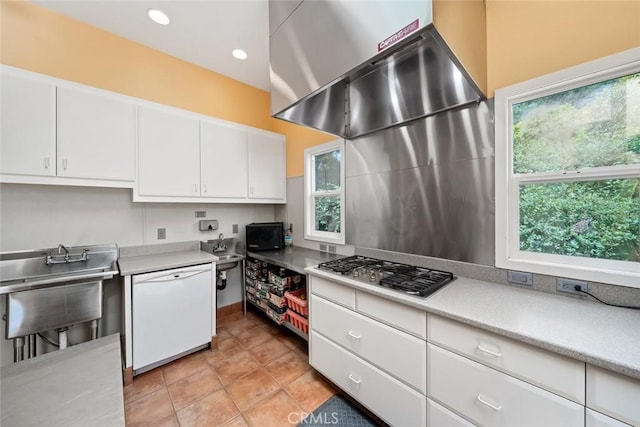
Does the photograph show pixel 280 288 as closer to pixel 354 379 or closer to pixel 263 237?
pixel 263 237

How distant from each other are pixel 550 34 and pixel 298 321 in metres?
2.57

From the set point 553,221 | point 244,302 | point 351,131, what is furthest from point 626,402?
point 244,302

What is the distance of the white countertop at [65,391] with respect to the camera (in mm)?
867

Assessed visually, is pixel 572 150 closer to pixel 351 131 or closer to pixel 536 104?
pixel 536 104

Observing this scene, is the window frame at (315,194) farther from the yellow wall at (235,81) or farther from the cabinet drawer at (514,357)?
the cabinet drawer at (514,357)

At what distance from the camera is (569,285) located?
1188 millimetres

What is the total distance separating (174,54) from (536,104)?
311 centimetres

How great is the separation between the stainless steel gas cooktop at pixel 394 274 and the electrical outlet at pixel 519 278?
11.8 inches

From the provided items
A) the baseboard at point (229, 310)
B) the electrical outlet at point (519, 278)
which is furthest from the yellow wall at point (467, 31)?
the baseboard at point (229, 310)

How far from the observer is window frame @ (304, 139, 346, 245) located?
2.40 m

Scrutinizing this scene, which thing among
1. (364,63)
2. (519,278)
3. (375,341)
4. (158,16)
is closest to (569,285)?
(519,278)

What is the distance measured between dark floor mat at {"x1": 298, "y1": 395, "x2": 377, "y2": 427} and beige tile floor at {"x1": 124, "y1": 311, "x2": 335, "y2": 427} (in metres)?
0.06

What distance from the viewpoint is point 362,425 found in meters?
1.41

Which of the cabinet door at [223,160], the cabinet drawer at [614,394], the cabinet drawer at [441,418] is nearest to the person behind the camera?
the cabinet drawer at [614,394]
